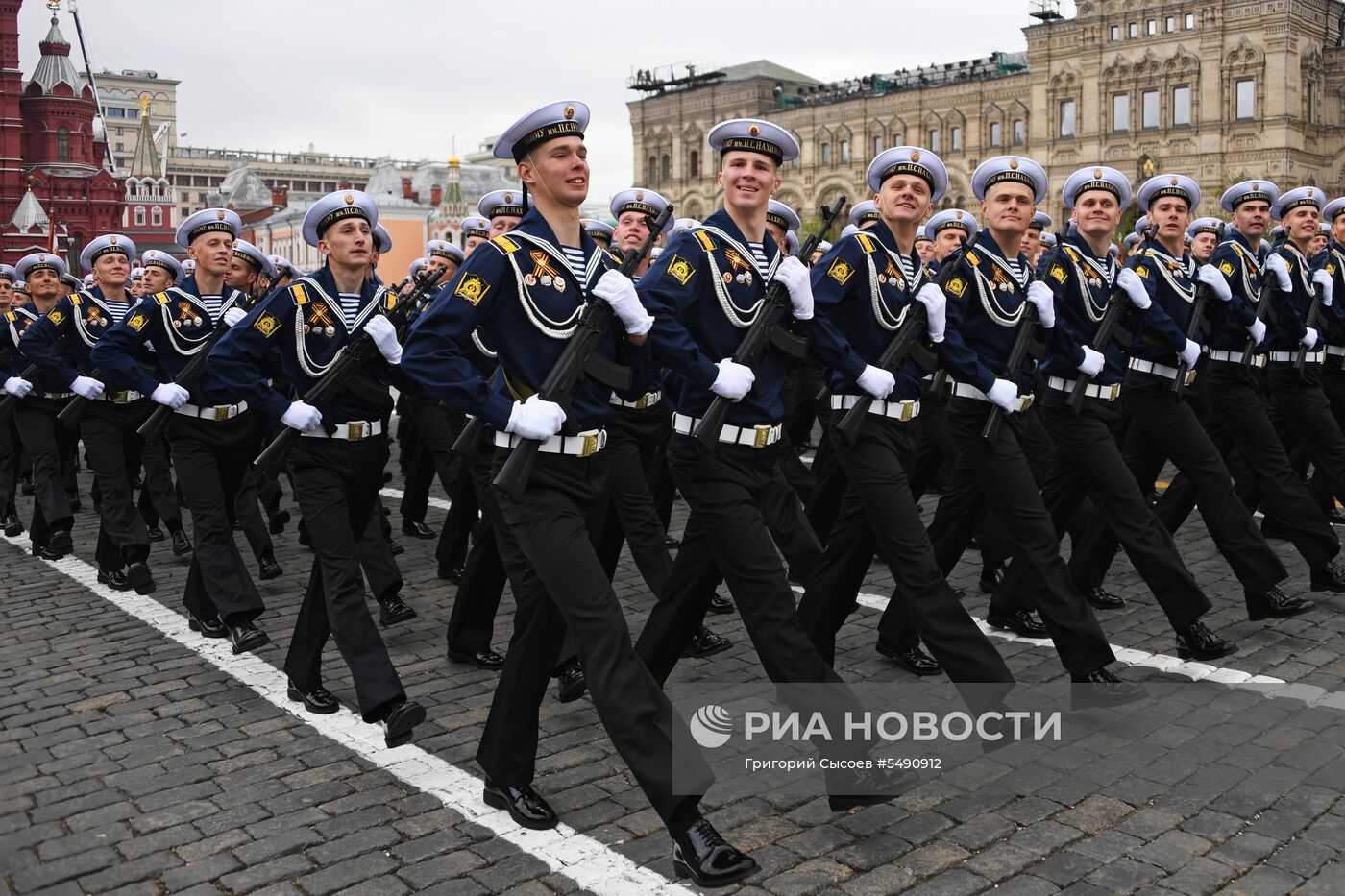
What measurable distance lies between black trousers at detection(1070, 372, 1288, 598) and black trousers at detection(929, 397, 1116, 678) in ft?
3.97

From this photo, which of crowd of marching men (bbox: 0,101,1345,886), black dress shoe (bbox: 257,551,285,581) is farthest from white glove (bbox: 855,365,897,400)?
black dress shoe (bbox: 257,551,285,581)

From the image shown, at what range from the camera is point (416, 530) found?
34.2 feet

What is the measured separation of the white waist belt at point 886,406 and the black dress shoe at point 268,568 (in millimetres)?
4865

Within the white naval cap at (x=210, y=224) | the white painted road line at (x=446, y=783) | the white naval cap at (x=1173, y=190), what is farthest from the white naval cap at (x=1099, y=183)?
the white naval cap at (x=210, y=224)

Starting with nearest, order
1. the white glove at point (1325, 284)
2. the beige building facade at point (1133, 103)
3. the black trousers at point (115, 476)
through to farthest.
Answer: the black trousers at point (115, 476), the white glove at point (1325, 284), the beige building facade at point (1133, 103)

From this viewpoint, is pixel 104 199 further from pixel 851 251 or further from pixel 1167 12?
pixel 851 251

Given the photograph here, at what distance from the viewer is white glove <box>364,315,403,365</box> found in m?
5.88

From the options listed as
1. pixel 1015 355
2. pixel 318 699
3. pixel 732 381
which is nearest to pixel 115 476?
pixel 318 699

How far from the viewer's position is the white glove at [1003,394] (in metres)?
5.80

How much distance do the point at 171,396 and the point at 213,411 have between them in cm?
24

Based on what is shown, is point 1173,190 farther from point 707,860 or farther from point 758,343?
point 707,860

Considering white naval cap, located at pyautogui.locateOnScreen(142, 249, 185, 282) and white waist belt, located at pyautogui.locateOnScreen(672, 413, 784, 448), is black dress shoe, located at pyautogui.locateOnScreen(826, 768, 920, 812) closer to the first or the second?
white waist belt, located at pyautogui.locateOnScreen(672, 413, 784, 448)

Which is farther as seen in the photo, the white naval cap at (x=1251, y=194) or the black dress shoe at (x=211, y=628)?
the white naval cap at (x=1251, y=194)

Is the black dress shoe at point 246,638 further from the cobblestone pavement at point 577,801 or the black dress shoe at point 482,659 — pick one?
the black dress shoe at point 482,659
